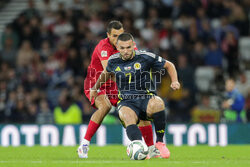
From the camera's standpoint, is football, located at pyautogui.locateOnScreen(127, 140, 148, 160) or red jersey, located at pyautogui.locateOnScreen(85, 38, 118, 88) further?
red jersey, located at pyautogui.locateOnScreen(85, 38, 118, 88)

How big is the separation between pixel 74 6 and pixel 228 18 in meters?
4.52

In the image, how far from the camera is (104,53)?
8719 millimetres

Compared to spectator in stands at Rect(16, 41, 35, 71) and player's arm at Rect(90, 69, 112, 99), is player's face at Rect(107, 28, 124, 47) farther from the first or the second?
spectator in stands at Rect(16, 41, 35, 71)

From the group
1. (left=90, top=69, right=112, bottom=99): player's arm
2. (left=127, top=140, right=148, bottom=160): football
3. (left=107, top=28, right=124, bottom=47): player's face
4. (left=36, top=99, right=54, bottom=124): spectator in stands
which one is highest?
(left=107, top=28, right=124, bottom=47): player's face

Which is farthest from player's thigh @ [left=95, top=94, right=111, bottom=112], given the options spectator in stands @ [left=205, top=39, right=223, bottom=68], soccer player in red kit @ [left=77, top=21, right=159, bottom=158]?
spectator in stands @ [left=205, top=39, right=223, bottom=68]

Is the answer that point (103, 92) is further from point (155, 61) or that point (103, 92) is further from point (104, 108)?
point (155, 61)

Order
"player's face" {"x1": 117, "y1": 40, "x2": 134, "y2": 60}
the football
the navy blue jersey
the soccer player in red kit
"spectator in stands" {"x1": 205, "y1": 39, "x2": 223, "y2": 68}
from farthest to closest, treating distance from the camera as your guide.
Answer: "spectator in stands" {"x1": 205, "y1": 39, "x2": 223, "y2": 68}
the soccer player in red kit
the navy blue jersey
"player's face" {"x1": 117, "y1": 40, "x2": 134, "y2": 60}
the football

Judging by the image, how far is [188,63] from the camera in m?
14.9

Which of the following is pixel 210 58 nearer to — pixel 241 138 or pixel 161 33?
pixel 161 33

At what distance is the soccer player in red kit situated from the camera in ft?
27.6

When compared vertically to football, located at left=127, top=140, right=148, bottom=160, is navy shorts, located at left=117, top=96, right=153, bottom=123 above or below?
above

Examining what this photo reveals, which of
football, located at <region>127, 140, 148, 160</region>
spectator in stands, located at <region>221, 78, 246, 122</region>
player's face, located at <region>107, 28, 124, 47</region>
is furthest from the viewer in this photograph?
spectator in stands, located at <region>221, 78, 246, 122</region>

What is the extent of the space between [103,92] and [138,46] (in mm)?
6379

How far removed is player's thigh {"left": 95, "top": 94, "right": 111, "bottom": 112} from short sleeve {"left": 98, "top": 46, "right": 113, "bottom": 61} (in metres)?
0.59
